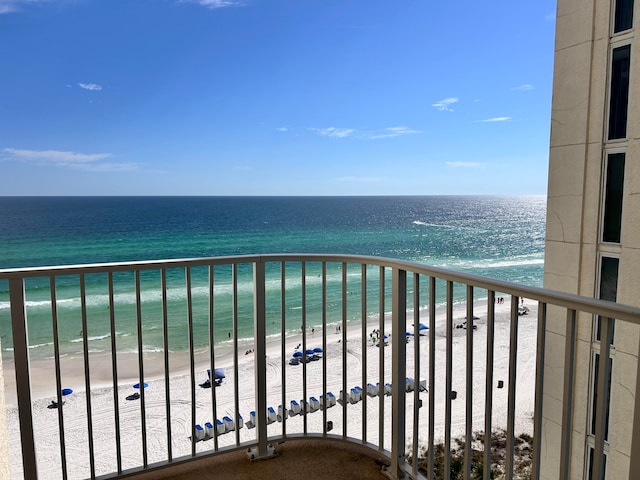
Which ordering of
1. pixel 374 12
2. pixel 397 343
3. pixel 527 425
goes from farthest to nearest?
1. pixel 374 12
2. pixel 527 425
3. pixel 397 343

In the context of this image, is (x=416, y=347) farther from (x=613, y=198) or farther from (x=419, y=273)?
(x=613, y=198)

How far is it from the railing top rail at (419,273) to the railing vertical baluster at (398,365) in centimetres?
10

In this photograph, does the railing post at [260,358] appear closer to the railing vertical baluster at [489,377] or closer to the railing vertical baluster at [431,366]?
the railing vertical baluster at [431,366]

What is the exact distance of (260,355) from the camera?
87.2 inches

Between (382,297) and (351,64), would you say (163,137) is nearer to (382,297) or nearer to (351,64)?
(351,64)

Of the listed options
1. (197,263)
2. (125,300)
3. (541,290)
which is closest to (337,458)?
(197,263)

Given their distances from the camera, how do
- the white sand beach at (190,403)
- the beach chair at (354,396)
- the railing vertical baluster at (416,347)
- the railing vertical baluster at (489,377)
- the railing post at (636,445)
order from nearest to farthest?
the railing post at (636,445) → the railing vertical baluster at (489,377) → the railing vertical baluster at (416,347) → the white sand beach at (190,403) → the beach chair at (354,396)

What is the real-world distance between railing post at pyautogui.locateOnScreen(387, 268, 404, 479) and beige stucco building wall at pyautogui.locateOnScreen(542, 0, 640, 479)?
351 cm

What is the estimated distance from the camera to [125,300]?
56.1 feet

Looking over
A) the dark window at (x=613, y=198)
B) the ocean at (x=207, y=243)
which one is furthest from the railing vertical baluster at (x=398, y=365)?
the ocean at (x=207, y=243)

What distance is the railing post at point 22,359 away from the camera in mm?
1753

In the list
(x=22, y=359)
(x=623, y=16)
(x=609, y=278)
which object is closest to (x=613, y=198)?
(x=609, y=278)

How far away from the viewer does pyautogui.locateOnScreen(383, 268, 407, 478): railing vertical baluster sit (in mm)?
1893

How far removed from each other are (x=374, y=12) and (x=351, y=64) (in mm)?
4541
